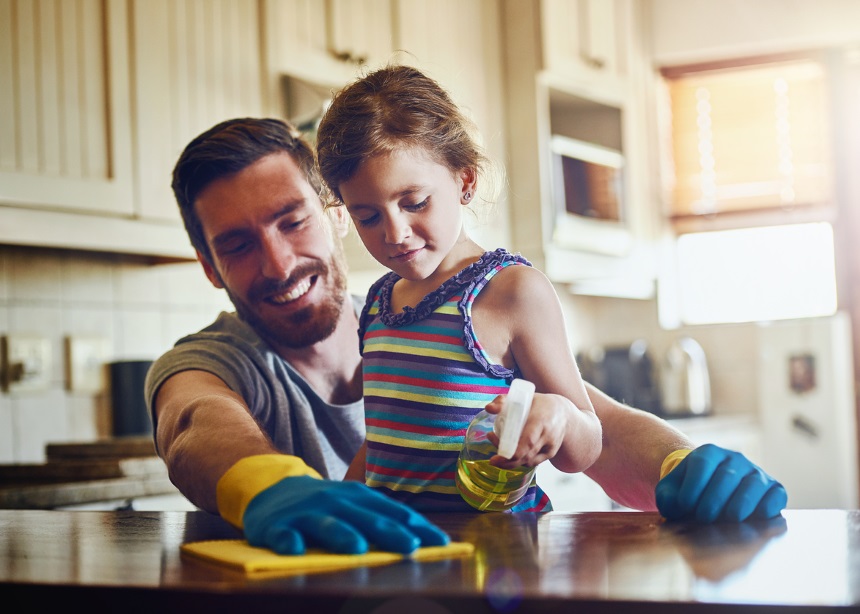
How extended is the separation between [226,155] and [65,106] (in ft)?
2.69

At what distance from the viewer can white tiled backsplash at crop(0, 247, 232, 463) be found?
2223 mm

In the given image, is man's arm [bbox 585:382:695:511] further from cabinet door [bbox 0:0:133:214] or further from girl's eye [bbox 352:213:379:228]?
cabinet door [bbox 0:0:133:214]

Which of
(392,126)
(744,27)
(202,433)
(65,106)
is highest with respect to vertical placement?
(744,27)

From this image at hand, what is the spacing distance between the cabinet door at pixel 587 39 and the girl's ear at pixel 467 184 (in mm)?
2303

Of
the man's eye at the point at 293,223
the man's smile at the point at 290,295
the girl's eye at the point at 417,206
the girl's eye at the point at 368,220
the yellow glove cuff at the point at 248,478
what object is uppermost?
the man's eye at the point at 293,223

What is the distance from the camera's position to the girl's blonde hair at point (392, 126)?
108 centimetres

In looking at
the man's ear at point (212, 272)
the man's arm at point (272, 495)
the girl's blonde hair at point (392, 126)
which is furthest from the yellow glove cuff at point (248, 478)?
the man's ear at point (212, 272)

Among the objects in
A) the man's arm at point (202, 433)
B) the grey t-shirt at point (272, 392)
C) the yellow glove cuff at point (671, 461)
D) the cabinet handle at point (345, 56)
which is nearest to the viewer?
the man's arm at point (202, 433)

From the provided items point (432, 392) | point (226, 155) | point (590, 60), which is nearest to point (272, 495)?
point (432, 392)

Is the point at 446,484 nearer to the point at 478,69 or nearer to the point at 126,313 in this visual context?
the point at 126,313

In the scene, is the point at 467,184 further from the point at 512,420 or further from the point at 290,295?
the point at 512,420

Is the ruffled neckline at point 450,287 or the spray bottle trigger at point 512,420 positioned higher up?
the ruffled neckline at point 450,287

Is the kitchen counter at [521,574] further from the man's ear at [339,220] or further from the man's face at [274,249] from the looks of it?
the man's ear at [339,220]

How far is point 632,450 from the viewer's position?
113 cm
